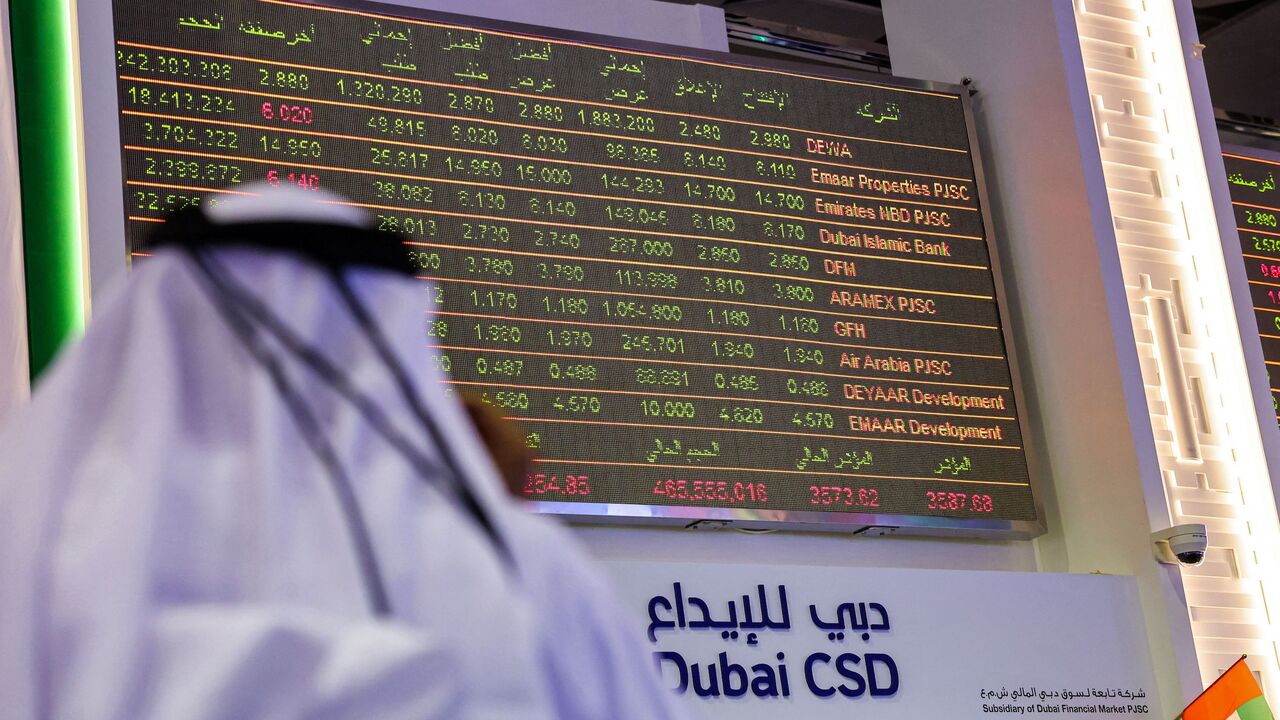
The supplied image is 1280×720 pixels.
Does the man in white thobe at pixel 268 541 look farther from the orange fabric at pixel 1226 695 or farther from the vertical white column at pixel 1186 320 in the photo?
the vertical white column at pixel 1186 320

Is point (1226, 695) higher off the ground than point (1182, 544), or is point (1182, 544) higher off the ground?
point (1182, 544)

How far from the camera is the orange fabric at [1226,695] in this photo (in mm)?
4344

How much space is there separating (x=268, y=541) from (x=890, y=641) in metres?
3.69

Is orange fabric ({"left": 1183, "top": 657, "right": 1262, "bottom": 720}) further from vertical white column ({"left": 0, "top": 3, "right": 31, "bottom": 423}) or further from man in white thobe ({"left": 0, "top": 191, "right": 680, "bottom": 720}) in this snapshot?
man in white thobe ({"left": 0, "top": 191, "right": 680, "bottom": 720})

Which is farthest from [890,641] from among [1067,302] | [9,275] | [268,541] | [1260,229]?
[268,541]

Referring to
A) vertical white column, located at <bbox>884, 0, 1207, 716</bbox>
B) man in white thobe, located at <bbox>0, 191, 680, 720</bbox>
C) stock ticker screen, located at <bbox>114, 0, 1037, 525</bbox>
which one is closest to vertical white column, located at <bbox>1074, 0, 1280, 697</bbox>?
vertical white column, located at <bbox>884, 0, 1207, 716</bbox>

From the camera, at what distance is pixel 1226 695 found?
14.3ft

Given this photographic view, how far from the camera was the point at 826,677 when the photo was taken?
14.2 ft

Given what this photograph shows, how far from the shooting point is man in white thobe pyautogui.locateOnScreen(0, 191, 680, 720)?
849 mm

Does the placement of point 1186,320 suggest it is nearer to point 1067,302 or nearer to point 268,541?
point 1067,302

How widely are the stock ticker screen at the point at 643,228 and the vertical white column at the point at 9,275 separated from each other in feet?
4.40

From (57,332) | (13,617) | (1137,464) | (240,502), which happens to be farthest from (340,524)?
(1137,464)

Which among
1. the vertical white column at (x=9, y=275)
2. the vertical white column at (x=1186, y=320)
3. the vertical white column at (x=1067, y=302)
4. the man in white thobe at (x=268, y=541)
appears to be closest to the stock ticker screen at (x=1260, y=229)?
the vertical white column at (x=1186, y=320)

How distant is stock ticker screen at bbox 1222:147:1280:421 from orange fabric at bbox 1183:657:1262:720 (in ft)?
4.48
